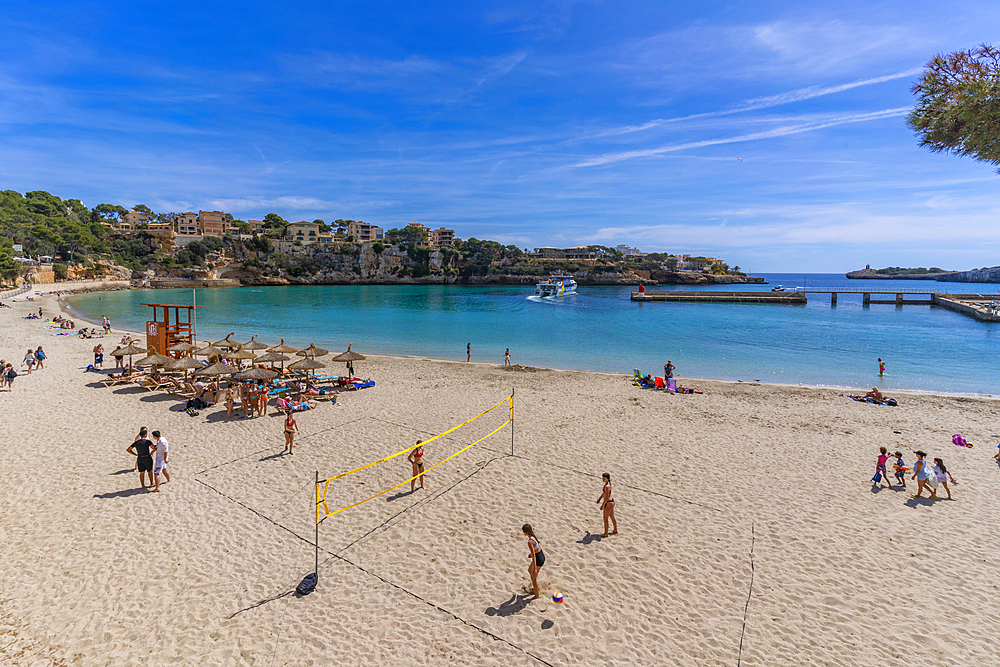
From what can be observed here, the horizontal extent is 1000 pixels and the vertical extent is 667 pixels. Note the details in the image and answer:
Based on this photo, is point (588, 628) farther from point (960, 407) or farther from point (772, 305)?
point (772, 305)

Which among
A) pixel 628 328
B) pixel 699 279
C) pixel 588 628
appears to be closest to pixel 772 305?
pixel 628 328

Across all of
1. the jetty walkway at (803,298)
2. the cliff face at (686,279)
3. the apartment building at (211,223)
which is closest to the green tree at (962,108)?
the jetty walkway at (803,298)

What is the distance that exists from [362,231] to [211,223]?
42032mm

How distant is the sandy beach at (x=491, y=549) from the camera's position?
4.97 m

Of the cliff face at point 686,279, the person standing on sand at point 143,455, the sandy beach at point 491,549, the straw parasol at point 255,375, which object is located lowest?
the sandy beach at point 491,549

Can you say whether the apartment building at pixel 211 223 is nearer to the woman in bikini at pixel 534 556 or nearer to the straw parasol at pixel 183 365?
the straw parasol at pixel 183 365

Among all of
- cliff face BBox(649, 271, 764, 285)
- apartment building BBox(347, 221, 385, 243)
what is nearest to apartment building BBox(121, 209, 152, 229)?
apartment building BBox(347, 221, 385, 243)

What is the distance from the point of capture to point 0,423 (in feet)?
37.0

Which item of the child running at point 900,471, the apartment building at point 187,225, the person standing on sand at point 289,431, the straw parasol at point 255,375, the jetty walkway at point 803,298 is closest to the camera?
the child running at point 900,471

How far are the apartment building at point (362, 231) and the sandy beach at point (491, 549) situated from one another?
13497 centimetres

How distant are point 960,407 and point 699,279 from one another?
12458 cm

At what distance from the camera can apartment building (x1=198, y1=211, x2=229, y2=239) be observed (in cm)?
11056

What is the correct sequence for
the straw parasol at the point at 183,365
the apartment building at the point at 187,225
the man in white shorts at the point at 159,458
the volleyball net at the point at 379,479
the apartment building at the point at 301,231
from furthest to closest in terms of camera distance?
the apartment building at the point at 301,231
the apartment building at the point at 187,225
the straw parasol at the point at 183,365
the man in white shorts at the point at 159,458
the volleyball net at the point at 379,479

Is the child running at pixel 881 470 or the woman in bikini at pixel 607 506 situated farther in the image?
the child running at pixel 881 470
